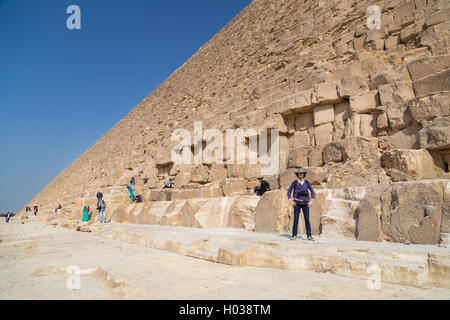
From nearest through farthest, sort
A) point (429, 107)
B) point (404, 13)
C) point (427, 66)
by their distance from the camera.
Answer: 1. point (429, 107)
2. point (427, 66)
3. point (404, 13)

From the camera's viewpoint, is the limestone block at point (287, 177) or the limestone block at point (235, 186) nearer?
the limestone block at point (287, 177)

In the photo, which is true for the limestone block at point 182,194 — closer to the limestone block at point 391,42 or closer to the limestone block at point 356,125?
the limestone block at point 356,125

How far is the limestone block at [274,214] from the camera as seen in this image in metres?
4.29

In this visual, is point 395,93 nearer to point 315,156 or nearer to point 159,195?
point 315,156

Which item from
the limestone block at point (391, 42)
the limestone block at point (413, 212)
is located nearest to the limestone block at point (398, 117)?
the limestone block at point (413, 212)

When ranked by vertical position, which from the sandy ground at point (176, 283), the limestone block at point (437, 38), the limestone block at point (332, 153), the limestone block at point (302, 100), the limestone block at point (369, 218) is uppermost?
the limestone block at point (437, 38)

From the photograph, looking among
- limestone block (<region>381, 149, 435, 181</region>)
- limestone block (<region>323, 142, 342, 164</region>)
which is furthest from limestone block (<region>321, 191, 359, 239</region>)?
limestone block (<region>323, 142, 342, 164</region>)

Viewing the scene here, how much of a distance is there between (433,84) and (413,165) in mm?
1299

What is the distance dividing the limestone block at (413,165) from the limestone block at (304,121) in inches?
84.6

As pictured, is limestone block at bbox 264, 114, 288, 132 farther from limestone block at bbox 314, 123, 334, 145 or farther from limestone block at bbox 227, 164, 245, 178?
limestone block at bbox 227, 164, 245, 178

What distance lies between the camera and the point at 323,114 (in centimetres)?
543

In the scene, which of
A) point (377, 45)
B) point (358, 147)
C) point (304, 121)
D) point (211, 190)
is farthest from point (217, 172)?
point (377, 45)

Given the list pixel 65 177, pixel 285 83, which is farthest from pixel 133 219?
pixel 65 177
